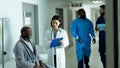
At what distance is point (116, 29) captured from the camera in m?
0.67

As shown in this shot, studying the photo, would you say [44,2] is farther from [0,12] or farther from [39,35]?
[0,12]

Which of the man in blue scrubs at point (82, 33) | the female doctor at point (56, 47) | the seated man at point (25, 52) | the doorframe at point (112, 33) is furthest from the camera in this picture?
the man in blue scrubs at point (82, 33)

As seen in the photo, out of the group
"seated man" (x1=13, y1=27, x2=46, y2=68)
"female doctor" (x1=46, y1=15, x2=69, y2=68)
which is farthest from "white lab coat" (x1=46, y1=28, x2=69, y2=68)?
"seated man" (x1=13, y1=27, x2=46, y2=68)

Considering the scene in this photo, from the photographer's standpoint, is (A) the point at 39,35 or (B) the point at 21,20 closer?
(B) the point at 21,20

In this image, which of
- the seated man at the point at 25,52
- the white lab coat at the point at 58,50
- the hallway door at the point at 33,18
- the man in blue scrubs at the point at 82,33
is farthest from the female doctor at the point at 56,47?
the hallway door at the point at 33,18

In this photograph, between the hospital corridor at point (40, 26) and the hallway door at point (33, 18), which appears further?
the hallway door at point (33, 18)

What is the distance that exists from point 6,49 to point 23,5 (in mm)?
1675

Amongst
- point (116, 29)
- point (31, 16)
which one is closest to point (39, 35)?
point (31, 16)

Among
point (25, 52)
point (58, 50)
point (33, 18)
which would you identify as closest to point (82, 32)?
point (58, 50)

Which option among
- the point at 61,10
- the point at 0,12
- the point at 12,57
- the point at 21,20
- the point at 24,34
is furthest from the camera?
the point at 61,10

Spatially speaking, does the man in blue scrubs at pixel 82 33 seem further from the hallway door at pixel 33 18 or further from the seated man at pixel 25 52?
the seated man at pixel 25 52

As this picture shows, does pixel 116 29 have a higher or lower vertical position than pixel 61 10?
lower

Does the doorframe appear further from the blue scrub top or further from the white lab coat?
the blue scrub top

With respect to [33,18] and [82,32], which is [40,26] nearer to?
[33,18]
